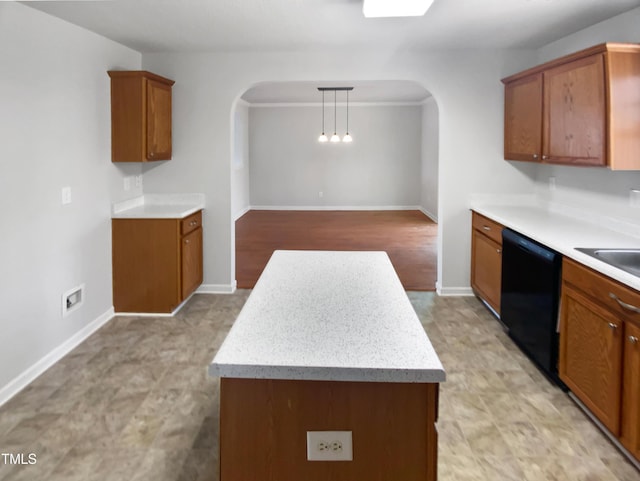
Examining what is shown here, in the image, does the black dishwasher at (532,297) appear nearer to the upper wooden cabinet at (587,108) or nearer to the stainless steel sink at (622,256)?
the stainless steel sink at (622,256)

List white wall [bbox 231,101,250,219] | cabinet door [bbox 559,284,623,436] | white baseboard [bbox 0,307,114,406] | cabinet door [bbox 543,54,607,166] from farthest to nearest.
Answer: white wall [bbox 231,101,250,219], cabinet door [bbox 543,54,607,166], white baseboard [bbox 0,307,114,406], cabinet door [bbox 559,284,623,436]

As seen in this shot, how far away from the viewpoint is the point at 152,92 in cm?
428

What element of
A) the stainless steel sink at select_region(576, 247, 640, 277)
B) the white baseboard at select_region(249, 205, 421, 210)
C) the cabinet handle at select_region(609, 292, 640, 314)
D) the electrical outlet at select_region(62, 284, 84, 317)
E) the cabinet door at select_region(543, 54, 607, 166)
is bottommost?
the electrical outlet at select_region(62, 284, 84, 317)

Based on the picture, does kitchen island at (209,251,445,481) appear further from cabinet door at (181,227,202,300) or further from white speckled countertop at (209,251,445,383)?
cabinet door at (181,227,202,300)

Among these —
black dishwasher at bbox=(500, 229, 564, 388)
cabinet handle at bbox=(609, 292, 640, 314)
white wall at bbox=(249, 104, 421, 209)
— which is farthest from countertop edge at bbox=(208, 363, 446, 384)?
white wall at bbox=(249, 104, 421, 209)

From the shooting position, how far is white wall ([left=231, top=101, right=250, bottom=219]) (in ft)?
33.0

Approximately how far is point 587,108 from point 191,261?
3.38m

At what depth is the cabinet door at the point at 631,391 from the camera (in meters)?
2.09

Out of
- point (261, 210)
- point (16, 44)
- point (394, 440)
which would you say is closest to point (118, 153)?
point (16, 44)

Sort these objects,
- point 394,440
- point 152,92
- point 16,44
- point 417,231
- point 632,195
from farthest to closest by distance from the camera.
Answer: point 417,231 < point 152,92 < point 632,195 < point 16,44 < point 394,440

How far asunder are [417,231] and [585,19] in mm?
5383

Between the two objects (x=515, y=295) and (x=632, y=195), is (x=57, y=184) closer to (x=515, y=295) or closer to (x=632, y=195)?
(x=515, y=295)

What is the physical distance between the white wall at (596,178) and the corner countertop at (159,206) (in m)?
3.23

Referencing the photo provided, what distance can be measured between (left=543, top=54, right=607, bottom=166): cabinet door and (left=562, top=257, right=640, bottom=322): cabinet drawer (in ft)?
2.60
